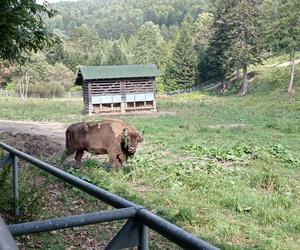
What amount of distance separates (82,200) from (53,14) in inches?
128

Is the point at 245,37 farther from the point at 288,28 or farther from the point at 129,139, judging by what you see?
the point at 129,139

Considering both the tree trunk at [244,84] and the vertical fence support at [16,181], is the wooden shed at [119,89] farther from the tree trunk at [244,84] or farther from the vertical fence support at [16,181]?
the vertical fence support at [16,181]

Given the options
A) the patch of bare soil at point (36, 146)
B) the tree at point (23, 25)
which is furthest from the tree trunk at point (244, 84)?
the tree at point (23, 25)

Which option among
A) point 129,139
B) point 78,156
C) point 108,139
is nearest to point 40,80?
point 78,156

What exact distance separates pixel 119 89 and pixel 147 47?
6961 cm

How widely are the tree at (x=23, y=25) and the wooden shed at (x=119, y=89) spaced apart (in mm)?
31116

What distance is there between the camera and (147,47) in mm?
108375

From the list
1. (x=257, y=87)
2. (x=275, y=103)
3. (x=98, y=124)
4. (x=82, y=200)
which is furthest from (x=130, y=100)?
(x=82, y=200)

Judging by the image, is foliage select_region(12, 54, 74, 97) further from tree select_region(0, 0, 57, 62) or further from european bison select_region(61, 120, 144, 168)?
tree select_region(0, 0, 57, 62)

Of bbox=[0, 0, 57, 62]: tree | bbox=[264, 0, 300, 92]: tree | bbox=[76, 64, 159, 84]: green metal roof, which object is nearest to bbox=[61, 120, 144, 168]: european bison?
bbox=[0, 0, 57, 62]: tree

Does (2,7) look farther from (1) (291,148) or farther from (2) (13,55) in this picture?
(1) (291,148)

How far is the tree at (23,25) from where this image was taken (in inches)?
244

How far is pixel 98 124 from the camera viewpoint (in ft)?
36.8

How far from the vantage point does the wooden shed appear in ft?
131
